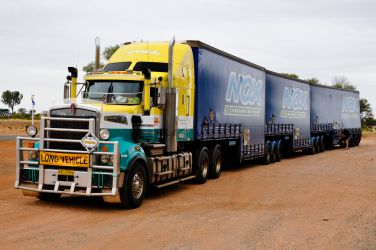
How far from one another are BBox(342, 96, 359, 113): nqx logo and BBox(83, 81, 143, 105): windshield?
30646 mm

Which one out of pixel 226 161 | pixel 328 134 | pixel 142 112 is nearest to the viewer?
pixel 142 112

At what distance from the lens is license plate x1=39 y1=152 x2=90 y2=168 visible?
10.6 metres

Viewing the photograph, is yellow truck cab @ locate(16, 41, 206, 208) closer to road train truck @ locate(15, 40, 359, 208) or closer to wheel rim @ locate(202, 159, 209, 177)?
road train truck @ locate(15, 40, 359, 208)

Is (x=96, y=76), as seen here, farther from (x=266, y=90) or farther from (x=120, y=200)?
(x=266, y=90)

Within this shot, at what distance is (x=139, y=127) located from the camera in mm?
12008

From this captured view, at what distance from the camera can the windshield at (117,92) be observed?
39.5 feet

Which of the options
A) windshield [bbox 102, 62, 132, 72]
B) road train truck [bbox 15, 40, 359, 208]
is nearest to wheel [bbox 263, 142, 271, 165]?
road train truck [bbox 15, 40, 359, 208]

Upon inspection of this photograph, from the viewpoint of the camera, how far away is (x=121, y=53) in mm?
14227

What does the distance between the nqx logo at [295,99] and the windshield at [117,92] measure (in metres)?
14.8

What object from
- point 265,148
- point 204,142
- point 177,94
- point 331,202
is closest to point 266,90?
point 265,148

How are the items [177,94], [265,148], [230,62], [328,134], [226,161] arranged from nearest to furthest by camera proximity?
1. [177,94]
2. [230,62]
3. [226,161]
4. [265,148]
5. [328,134]

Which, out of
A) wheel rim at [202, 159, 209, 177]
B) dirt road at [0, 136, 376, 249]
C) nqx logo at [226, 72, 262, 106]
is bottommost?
dirt road at [0, 136, 376, 249]

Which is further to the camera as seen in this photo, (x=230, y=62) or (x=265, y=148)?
(x=265, y=148)

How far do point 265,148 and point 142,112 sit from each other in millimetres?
12337
